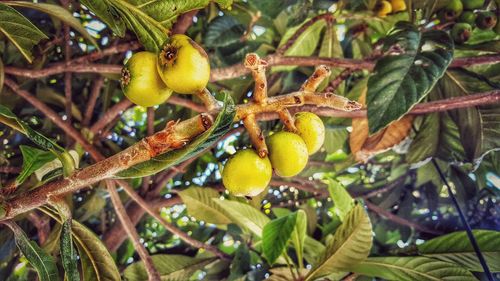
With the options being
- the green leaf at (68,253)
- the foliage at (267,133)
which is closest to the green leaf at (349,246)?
the foliage at (267,133)

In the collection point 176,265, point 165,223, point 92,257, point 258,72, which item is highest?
point 258,72

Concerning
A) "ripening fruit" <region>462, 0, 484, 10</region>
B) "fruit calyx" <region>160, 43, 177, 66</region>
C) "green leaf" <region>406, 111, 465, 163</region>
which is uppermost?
"fruit calyx" <region>160, 43, 177, 66</region>

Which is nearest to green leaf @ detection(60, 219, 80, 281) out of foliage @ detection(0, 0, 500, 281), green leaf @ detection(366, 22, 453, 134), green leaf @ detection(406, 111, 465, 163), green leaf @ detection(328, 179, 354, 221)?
foliage @ detection(0, 0, 500, 281)

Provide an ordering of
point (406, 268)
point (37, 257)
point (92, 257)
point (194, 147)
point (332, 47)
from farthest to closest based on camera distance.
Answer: point (332, 47) < point (406, 268) < point (92, 257) < point (37, 257) < point (194, 147)

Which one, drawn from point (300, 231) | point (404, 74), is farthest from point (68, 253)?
point (404, 74)

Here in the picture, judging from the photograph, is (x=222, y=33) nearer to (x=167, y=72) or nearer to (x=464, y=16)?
(x=464, y=16)

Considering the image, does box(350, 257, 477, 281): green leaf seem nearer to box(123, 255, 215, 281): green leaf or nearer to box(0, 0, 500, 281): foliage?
box(0, 0, 500, 281): foliage

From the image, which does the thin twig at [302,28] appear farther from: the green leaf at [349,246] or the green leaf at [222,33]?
the green leaf at [349,246]
